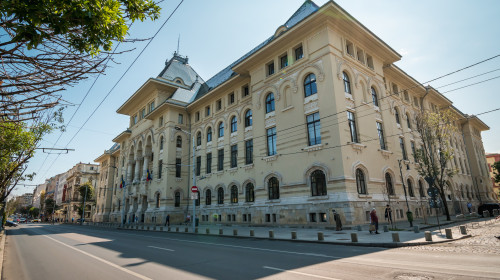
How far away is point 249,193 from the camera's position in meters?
27.0

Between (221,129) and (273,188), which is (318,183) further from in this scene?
(221,129)

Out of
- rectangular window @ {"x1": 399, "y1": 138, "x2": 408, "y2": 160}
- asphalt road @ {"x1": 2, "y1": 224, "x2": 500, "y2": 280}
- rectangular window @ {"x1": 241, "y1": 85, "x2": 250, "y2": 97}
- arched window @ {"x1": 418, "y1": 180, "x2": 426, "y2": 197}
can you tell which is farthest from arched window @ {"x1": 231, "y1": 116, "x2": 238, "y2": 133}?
asphalt road @ {"x1": 2, "y1": 224, "x2": 500, "y2": 280}

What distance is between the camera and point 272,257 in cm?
878

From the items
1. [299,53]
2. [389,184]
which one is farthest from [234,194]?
[299,53]

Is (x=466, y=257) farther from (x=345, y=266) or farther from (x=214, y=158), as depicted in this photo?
(x=214, y=158)

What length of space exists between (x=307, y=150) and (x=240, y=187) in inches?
380

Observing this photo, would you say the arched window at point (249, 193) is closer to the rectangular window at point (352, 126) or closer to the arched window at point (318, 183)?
the arched window at point (318, 183)

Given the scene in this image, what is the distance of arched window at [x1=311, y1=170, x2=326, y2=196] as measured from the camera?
779 inches

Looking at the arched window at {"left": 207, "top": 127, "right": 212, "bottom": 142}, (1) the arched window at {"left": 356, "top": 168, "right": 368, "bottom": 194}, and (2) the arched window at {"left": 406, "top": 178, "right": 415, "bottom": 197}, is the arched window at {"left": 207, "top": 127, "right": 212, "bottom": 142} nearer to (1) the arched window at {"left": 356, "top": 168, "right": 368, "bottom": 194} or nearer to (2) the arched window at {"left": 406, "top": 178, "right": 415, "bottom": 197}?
(1) the arched window at {"left": 356, "top": 168, "right": 368, "bottom": 194}

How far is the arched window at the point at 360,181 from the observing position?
64.8ft

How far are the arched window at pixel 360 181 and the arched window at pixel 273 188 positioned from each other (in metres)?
6.93

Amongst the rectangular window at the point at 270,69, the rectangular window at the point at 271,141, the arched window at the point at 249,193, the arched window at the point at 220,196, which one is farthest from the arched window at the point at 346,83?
the arched window at the point at 220,196

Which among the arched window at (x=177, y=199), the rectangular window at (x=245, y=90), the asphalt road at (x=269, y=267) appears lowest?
the asphalt road at (x=269, y=267)

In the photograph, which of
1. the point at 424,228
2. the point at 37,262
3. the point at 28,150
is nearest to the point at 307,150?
the point at 424,228
